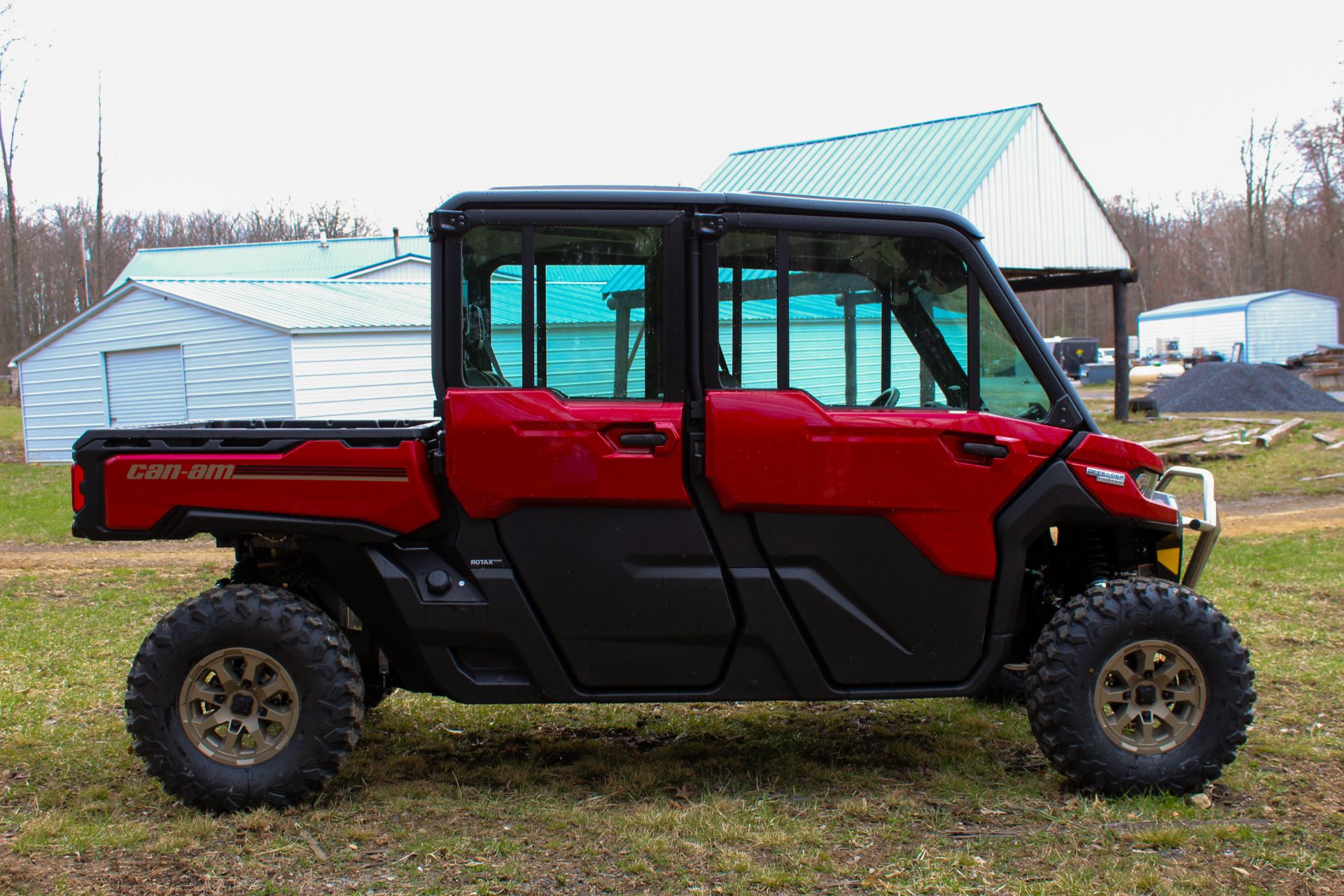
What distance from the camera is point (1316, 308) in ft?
165

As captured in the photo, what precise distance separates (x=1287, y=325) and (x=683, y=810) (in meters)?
52.9

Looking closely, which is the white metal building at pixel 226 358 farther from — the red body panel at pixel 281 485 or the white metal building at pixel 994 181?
the red body panel at pixel 281 485

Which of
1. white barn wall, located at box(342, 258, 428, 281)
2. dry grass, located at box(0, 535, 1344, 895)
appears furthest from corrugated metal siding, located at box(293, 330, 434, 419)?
dry grass, located at box(0, 535, 1344, 895)

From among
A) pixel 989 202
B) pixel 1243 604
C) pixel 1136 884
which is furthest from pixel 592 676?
pixel 989 202

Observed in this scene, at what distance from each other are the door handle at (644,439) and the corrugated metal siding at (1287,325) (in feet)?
169

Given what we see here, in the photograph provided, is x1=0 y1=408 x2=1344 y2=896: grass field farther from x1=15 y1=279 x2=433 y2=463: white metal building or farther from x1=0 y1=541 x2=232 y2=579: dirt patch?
x1=15 y1=279 x2=433 y2=463: white metal building

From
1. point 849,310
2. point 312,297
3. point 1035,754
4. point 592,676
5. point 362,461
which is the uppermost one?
point 312,297

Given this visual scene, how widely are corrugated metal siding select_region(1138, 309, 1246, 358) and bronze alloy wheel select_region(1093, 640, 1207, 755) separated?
5070 centimetres

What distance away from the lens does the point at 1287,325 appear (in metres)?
50.0

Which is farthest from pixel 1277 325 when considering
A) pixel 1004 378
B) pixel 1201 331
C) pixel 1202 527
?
pixel 1004 378

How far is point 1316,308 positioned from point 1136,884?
53.7 m

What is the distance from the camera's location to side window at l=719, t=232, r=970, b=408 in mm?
4418

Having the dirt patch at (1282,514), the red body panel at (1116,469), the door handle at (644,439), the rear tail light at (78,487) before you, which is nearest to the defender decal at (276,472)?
the rear tail light at (78,487)

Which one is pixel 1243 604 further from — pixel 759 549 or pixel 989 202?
pixel 989 202
